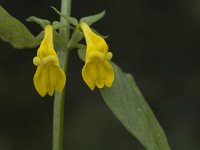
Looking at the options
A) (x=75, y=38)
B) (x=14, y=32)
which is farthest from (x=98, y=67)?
(x=14, y=32)

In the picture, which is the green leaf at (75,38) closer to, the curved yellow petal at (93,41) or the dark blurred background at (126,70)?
the curved yellow petal at (93,41)

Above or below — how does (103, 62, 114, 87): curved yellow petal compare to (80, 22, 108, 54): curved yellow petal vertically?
below

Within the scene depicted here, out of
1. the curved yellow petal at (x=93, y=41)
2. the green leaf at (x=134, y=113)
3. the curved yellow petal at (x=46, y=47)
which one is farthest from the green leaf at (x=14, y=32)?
the green leaf at (x=134, y=113)

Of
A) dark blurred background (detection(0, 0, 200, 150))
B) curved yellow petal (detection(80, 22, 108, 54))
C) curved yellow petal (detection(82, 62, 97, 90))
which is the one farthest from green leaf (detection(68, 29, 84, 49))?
dark blurred background (detection(0, 0, 200, 150))

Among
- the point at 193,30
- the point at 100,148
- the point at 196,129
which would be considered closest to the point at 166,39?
the point at 193,30

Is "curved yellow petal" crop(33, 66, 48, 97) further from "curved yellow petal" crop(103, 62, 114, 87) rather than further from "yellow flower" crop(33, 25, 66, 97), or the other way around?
"curved yellow petal" crop(103, 62, 114, 87)

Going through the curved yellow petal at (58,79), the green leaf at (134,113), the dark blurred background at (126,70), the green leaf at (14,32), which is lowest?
the green leaf at (134,113)
